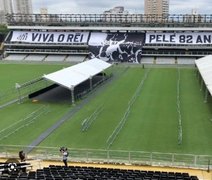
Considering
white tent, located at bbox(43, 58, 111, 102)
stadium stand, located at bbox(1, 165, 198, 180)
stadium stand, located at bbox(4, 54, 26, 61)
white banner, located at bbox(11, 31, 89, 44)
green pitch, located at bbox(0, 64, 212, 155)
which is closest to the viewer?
stadium stand, located at bbox(1, 165, 198, 180)

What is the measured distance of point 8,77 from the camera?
2048 inches

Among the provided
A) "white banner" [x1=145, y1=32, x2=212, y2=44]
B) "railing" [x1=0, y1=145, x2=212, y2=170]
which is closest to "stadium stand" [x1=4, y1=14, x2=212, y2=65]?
"white banner" [x1=145, y1=32, x2=212, y2=44]

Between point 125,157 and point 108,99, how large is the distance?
16.9 meters

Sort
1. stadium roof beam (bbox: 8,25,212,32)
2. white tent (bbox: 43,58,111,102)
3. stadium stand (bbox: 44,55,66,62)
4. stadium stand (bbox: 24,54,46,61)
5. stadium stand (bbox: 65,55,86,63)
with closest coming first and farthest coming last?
white tent (bbox: 43,58,111,102) → stadium roof beam (bbox: 8,25,212,32) → stadium stand (bbox: 65,55,86,63) → stadium stand (bbox: 44,55,66,62) → stadium stand (bbox: 24,54,46,61)

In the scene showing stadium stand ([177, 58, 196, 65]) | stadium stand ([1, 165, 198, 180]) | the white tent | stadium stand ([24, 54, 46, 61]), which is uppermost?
the white tent

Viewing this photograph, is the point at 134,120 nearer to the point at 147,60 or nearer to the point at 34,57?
the point at 147,60

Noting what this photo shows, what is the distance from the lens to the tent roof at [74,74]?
35156 millimetres

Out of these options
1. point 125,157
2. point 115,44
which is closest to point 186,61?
point 115,44

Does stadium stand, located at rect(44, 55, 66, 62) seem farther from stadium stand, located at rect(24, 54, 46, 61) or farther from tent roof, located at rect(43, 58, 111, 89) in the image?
tent roof, located at rect(43, 58, 111, 89)

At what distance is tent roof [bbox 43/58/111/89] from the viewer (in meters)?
35.2

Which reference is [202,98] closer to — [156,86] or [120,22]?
[156,86]

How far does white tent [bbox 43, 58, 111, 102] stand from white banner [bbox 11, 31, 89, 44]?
99.1 ft

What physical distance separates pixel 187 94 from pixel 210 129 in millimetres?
12384

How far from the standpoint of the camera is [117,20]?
77.4m
